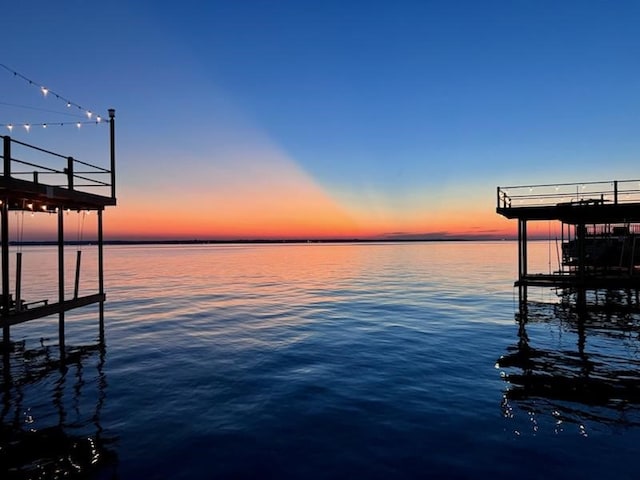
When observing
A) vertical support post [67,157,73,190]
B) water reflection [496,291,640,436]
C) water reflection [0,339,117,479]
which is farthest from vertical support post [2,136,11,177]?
water reflection [496,291,640,436]

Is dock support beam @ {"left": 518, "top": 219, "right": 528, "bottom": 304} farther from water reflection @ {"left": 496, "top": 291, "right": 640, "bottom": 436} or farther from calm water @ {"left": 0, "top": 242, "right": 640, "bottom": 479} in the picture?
calm water @ {"left": 0, "top": 242, "right": 640, "bottom": 479}

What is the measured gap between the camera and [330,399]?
36.3 feet

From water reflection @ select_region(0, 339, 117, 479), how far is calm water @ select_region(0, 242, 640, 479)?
50 millimetres

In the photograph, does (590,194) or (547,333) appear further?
(590,194)

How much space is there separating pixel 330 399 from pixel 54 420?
698 cm

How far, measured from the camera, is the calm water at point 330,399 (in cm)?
796

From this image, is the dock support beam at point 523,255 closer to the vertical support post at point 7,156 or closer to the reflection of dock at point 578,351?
the reflection of dock at point 578,351

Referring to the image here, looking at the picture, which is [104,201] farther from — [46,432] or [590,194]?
[590,194]

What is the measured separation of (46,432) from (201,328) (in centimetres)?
1194

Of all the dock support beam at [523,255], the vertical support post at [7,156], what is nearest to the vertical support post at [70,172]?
the vertical support post at [7,156]

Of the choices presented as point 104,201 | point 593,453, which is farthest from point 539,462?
point 104,201

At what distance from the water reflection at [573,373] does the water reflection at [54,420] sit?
369 inches

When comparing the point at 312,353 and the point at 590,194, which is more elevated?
the point at 590,194

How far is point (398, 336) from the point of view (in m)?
18.7
